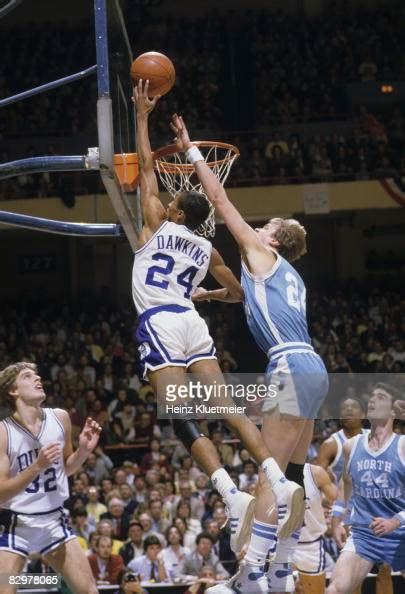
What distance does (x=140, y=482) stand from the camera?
45.7ft

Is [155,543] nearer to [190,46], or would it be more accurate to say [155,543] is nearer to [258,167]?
[258,167]

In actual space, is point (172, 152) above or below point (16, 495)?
above

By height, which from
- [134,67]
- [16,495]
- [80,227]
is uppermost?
[134,67]

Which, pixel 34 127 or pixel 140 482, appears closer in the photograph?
pixel 140 482

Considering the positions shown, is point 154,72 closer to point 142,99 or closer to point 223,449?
point 142,99

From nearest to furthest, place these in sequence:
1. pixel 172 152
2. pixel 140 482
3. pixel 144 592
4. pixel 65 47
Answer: pixel 172 152, pixel 144 592, pixel 140 482, pixel 65 47

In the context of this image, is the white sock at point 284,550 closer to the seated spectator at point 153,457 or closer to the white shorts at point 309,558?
the white shorts at point 309,558

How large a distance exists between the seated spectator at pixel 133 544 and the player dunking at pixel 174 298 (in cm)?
602

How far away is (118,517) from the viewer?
1320 centimetres

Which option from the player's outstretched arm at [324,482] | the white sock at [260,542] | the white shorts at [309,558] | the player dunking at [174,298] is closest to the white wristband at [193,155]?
the player dunking at [174,298]

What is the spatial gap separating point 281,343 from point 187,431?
2.69ft

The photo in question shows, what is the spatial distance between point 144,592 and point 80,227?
4145mm

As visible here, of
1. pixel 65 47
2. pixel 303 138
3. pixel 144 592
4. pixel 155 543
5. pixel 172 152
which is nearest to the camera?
pixel 172 152

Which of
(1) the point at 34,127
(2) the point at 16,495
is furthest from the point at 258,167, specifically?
(2) the point at 16,495
